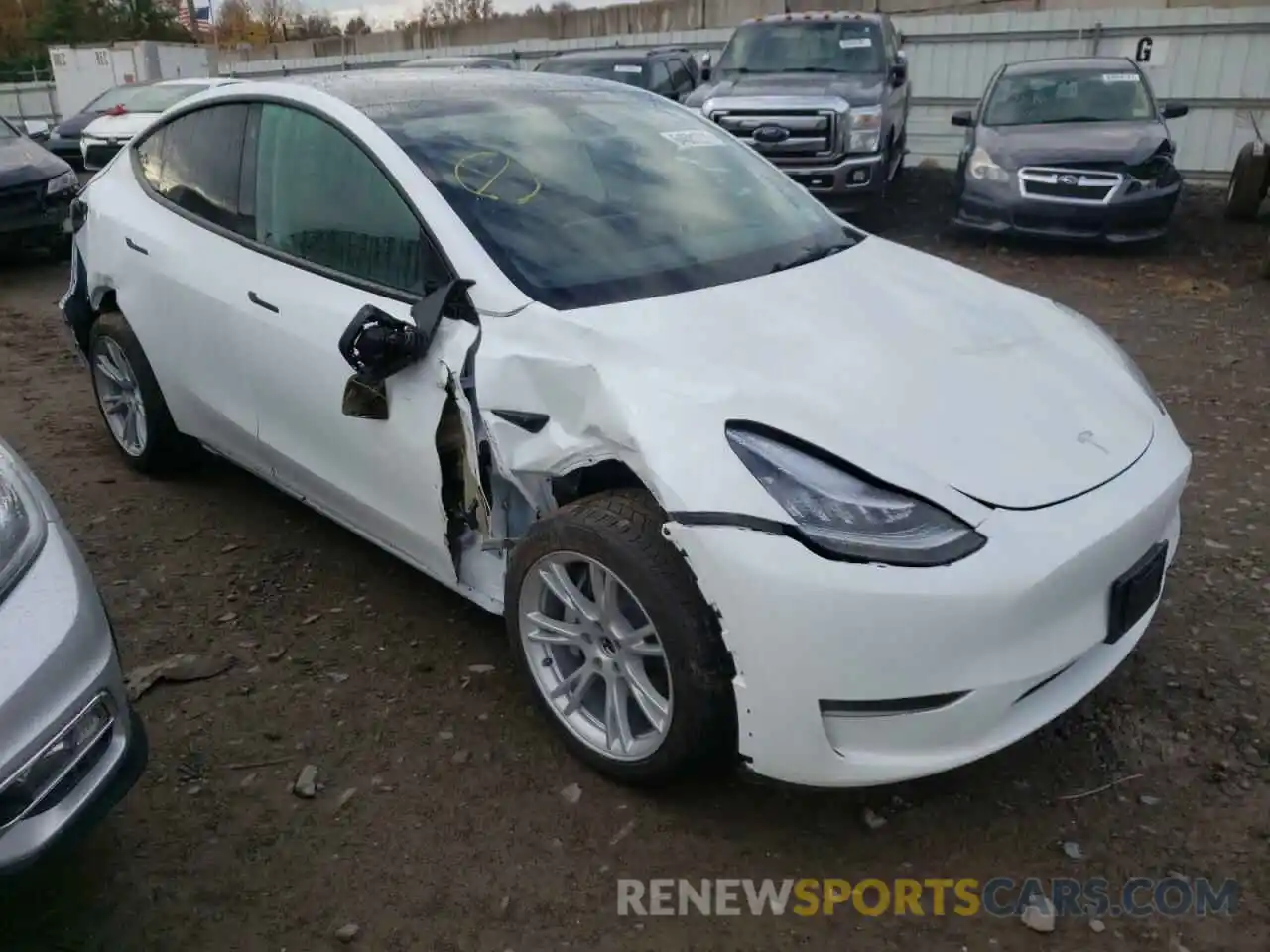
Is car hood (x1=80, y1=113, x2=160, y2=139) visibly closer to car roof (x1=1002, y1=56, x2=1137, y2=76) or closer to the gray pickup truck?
the gray pickup truck

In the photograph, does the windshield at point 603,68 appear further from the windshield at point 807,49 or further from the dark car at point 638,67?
the windshield at point 807,49

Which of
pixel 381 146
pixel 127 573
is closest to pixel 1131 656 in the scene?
pixel 381 146

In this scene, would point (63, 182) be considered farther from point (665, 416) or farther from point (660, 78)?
point (665, 416)

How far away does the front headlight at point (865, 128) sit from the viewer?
9539 mm

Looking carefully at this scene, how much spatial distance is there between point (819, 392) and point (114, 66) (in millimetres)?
31347

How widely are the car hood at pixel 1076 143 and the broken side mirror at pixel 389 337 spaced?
771cm

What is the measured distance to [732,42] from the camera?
10977mm

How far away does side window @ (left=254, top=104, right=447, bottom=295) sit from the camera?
9.93 ft

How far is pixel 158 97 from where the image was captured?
1345cm

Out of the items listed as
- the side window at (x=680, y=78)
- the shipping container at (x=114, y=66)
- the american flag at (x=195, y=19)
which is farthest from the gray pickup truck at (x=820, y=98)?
the american flag at (x=195, y=19)

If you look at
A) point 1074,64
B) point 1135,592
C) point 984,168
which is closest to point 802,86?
point 984,168

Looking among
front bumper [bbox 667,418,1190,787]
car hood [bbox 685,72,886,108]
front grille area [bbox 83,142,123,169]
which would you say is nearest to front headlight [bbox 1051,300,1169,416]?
front bumper [bbox 667,418,1190,787]

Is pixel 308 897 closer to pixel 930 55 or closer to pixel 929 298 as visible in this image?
pixel 929 298

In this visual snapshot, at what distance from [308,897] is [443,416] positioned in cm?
124
